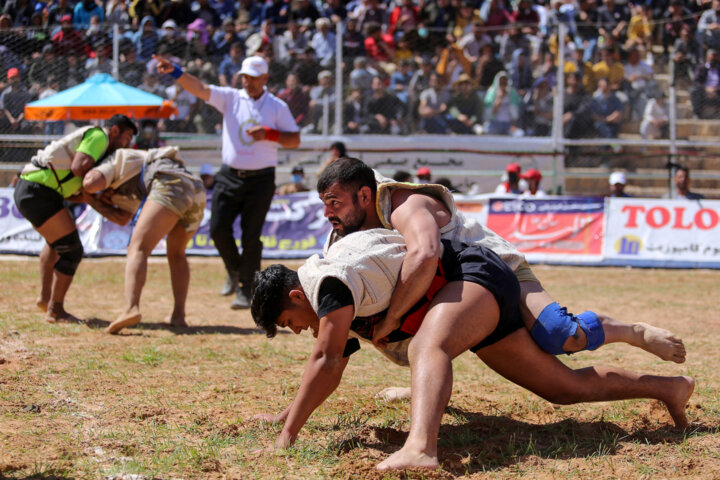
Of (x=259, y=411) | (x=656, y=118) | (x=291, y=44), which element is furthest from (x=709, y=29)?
(x=259, y=411)

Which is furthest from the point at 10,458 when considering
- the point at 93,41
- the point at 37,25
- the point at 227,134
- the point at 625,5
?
the point at 625,5

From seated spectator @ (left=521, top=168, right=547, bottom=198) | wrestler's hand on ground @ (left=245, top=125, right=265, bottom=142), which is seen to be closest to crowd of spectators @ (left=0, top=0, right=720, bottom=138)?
seated spectator @ (left=521, top=168, right=547, bottom=198)

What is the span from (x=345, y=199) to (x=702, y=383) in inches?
104

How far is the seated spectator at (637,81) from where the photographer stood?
13.0 meters

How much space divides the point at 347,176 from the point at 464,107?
9.89 meters

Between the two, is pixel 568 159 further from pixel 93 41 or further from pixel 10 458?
pixel 10 458

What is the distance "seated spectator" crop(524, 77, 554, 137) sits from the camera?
13.1 metres

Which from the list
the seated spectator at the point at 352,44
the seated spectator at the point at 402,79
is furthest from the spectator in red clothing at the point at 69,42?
the seated spectator at the point at 402,79

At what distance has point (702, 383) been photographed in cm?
493

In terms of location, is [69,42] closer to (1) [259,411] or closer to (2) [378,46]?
(2) [378,46]

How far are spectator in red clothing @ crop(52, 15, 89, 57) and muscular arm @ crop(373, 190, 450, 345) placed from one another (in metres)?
10.2

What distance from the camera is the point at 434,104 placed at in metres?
13.1

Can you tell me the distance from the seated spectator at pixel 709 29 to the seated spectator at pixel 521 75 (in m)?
2.76

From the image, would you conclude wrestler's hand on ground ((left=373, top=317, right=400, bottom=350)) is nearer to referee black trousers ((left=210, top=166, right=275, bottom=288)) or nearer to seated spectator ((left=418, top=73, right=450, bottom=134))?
referee black trousers ((left=210, top=166, right=275, bottom=288))
